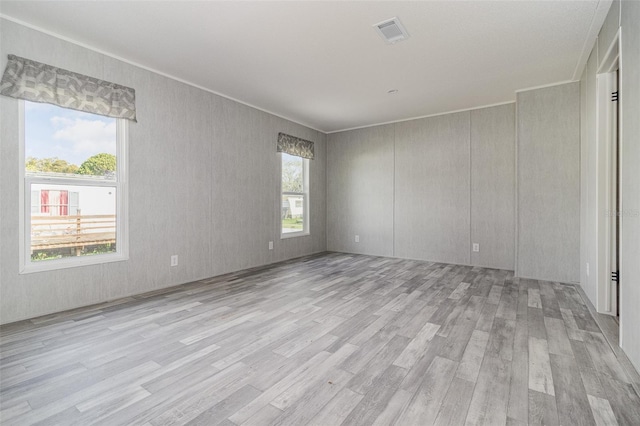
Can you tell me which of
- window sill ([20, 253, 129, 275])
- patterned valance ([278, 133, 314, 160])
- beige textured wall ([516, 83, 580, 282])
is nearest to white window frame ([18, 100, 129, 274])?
window sill ([20, 253, 129, 275])

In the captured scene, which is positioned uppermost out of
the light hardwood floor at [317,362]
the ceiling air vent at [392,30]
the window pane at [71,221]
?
the ceiling air vent at [392,30]

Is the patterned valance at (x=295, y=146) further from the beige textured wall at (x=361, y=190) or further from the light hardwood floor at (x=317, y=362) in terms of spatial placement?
the light hardwood floor at (x=317, y=362)

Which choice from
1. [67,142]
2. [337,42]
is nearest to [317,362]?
[337,42]

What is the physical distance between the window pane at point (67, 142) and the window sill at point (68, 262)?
0.80 metres

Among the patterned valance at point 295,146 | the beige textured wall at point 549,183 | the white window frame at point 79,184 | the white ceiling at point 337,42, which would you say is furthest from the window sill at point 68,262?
the beige textured wall at point 549,183

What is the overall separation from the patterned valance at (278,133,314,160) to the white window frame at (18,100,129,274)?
2.48 meters

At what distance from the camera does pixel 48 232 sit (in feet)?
8.99

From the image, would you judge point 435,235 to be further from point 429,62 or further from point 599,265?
point 429,62

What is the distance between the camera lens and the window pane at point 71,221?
2676 mm

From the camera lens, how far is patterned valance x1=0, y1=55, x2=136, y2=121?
2.47 m

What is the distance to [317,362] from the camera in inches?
74.9

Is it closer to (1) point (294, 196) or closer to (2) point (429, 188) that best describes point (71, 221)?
(1) point (294, 196)

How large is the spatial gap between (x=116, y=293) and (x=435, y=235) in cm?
461

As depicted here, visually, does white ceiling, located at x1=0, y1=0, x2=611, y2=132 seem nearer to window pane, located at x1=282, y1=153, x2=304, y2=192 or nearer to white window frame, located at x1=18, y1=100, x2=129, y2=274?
white window frame, located at x1=18, y1=100, x2=129, y2=274
